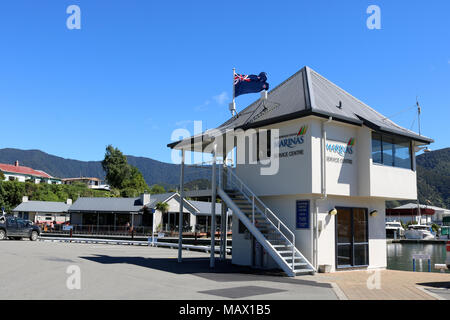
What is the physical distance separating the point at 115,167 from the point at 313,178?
8290 centimetres

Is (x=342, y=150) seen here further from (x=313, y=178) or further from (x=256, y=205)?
(x=256, y=205)

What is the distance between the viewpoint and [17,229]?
3412 cm

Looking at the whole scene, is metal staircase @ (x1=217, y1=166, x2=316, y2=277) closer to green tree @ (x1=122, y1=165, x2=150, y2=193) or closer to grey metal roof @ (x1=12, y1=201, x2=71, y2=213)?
grey metal roof @ (x1=12, y1=201, x2=71, y2=213)

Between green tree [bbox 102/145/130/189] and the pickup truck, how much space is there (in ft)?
192

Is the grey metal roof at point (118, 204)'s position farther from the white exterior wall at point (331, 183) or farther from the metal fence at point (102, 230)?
the white exterior wall at point (331, 183)

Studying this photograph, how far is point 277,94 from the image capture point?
61.2 feet

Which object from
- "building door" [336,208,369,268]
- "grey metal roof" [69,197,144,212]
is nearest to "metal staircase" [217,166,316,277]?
"building door" [336,208,369,268]

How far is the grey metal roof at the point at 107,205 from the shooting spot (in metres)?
51.8

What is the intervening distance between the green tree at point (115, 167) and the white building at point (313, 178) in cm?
7791

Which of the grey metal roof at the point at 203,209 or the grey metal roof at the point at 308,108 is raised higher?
the grey metal roof at the point at 308,108

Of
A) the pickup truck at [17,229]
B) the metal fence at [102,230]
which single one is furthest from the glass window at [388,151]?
the metal fence at [102,230]

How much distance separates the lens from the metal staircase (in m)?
14.2
